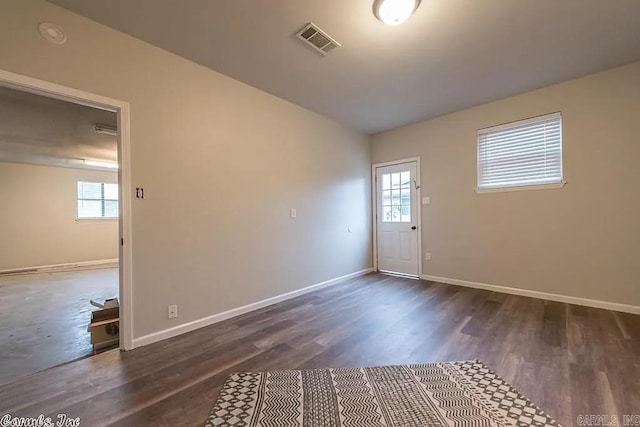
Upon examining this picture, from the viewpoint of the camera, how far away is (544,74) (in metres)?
3.09

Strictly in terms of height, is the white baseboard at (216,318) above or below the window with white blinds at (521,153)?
below

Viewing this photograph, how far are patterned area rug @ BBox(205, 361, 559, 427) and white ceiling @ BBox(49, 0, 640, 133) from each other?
9.19 ft

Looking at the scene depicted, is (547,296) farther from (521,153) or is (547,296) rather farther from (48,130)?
(48,130)

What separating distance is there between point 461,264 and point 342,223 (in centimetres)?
205

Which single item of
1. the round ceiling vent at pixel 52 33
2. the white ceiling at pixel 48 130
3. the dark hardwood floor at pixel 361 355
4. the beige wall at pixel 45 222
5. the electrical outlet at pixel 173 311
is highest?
the round ceiling vent at pixel 52 33

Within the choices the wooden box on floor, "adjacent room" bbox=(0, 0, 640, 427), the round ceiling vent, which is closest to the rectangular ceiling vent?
"adjacent room" bbox=(0, 0, 640, 427)

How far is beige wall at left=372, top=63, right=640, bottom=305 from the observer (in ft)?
9.73

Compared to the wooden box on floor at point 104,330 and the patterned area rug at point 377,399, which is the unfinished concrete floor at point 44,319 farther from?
the patterned area rug at point 377,399

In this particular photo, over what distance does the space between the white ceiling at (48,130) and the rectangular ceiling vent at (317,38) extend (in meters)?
2.93

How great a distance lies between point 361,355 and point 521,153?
3554 mm

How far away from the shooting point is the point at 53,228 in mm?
6672

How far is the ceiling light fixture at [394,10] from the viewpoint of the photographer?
1.96 m

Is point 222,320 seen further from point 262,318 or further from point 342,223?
point 342,223

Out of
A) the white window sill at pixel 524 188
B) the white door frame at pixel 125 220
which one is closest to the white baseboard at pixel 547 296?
the white window sill at pixel 524 188
